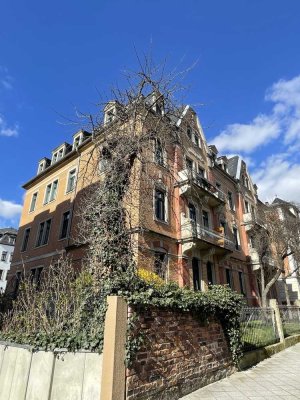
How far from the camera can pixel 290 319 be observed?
43.3 ft

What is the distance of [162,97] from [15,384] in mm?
7754

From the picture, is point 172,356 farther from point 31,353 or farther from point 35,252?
point 35,252

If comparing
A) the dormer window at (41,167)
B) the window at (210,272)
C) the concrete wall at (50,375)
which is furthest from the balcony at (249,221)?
the concrete wall at (50,375)

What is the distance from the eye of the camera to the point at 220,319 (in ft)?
21.9

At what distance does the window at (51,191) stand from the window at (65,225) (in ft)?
9.80

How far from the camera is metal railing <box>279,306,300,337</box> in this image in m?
12.0

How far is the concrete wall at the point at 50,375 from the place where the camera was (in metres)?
4.12

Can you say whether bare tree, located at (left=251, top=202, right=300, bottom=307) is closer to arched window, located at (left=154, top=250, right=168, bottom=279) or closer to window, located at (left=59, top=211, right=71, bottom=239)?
arched window, located at (left=154, top=250, right=168, bottom=279)

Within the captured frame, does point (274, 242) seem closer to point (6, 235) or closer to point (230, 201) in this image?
point (230, 201)

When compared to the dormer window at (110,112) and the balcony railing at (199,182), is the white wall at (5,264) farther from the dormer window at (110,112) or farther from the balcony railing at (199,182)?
the dormer window at (110,112)

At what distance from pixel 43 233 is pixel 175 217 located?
11649 mm

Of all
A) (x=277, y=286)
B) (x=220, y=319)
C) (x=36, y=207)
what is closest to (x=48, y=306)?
(x=220, y=319)

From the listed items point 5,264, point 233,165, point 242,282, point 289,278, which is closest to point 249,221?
point 242,282

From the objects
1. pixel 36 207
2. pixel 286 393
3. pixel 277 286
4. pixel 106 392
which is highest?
pixel 36 207
